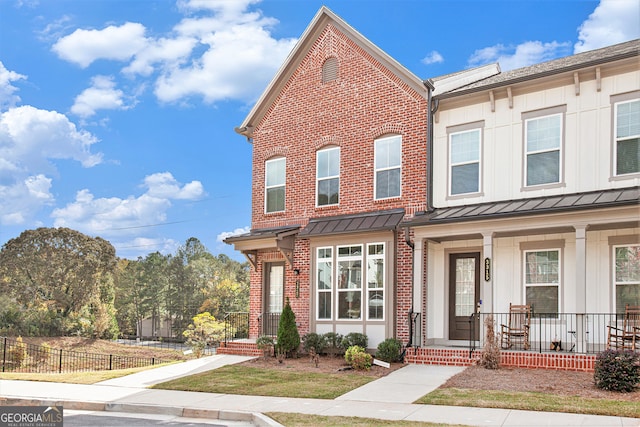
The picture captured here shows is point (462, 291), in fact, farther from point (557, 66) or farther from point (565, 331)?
point (557, 66)

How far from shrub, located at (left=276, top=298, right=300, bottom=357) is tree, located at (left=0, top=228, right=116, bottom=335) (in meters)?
23.0

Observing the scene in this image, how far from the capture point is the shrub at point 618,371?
36.7 ft

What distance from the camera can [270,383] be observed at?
13.7m

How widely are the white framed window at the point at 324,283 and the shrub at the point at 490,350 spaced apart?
5169 mm

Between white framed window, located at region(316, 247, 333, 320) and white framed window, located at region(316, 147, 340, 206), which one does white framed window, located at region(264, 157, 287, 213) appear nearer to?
white framed window, located at region(316, 147, 340, 206)

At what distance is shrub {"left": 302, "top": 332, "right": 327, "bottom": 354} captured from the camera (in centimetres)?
1761

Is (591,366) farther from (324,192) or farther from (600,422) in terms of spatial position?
(324,192)

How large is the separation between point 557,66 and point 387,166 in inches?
205

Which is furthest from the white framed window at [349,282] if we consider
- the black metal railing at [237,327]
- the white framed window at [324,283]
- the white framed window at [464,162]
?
the black metal railing at [237,327]

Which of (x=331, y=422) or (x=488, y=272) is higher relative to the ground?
(x=488, y=272)

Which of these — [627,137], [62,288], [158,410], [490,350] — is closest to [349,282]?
[490,350]

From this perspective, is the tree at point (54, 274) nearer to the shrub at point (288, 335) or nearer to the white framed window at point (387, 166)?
the shrub at point (288, 335)

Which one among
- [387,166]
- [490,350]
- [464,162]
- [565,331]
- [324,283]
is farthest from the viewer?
[324,283]

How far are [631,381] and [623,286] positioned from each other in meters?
3.75
